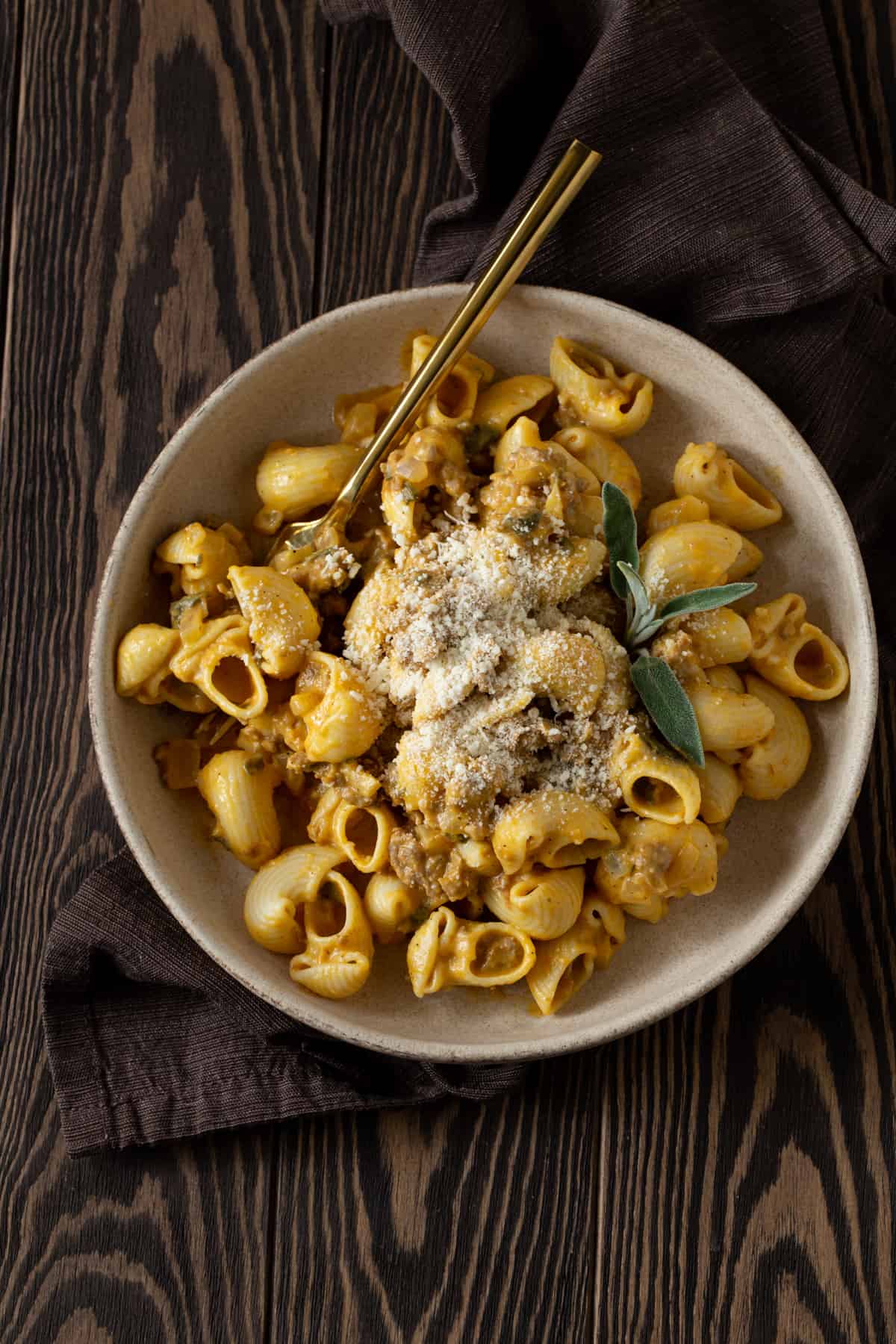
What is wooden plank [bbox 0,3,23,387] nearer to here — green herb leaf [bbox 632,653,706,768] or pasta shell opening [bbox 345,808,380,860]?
pasta shell opening [bbox 345,808,380,860]

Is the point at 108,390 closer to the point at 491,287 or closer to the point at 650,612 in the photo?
the point at 491,287

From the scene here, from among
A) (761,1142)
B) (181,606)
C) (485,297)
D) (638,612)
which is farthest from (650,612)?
(761,1142)

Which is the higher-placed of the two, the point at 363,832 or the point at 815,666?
the point at 815,666

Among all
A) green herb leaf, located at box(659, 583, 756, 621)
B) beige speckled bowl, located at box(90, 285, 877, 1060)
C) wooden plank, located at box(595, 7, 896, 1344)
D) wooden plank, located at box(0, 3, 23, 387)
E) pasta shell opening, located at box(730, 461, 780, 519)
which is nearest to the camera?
green herb leaf, located at box(659, 583, 756, 621)

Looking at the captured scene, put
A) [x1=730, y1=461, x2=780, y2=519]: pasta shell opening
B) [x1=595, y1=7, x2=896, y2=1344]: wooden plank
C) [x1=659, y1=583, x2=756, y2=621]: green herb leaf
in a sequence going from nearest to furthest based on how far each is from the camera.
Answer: [x1=659, y1=583, x2=756, y2=621]: green herb leaf, [x1=730, y1=461, x2=780, y2=519]: pasta shell opening, [x1=595, y1=7, x2=896, y2=1344]: wooden plank

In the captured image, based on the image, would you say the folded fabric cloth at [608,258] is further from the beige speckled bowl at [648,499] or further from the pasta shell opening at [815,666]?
the pasta shell opening at [815,666]

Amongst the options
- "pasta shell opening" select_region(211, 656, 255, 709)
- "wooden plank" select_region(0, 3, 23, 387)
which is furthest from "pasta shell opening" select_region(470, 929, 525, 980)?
"wooden plank" select_region(0, 3, 23, 387)

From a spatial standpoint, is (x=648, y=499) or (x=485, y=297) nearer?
(x=485, y=297)

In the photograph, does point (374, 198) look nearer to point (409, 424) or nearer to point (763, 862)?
point (409, 424)

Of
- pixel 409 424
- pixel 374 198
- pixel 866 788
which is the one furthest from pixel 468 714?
pixel 374 198
